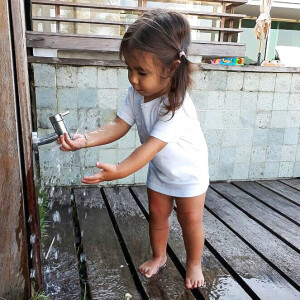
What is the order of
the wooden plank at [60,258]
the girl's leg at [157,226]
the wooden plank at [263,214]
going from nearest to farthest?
the wooden plank at [60,258] → the girl's leg at [157,226] → the wooden plank at [263,214]

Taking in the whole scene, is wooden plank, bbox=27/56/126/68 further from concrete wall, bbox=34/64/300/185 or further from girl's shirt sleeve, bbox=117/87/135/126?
girl's shirt sleeve, bbox=117/87/135/126

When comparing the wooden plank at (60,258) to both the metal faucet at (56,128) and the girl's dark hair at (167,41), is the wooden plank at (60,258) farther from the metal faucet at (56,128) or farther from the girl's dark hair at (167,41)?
the girl's dark hair at (167,41)

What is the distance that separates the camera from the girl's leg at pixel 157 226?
1761mm

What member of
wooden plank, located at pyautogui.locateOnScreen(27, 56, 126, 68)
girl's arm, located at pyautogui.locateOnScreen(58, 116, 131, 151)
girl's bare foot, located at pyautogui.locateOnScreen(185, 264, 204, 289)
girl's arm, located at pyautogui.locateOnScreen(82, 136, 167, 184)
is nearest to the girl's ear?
girl's arm, located at pyautogui.locateOnScreen(82, 136, 167, 184)

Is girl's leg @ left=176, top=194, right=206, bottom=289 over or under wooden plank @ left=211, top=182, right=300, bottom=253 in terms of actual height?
over

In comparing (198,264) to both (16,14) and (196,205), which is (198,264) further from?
(16,14)

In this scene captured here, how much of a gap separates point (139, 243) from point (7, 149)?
1.16 m

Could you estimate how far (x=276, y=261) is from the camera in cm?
198

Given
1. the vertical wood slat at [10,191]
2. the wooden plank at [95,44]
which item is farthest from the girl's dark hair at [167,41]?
the wooden plank at [95,44]

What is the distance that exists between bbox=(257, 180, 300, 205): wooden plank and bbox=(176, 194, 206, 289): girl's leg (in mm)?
→ 1595

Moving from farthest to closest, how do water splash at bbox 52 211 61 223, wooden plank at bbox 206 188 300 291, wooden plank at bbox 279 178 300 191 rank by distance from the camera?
wooden plank at bbox 279 178 300 191 → water splash at bbox 52 211 61 223 → wooden plank at bbox 206 188 300 291

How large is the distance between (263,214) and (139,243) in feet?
3.67

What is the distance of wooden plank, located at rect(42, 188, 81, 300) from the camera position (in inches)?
65.2

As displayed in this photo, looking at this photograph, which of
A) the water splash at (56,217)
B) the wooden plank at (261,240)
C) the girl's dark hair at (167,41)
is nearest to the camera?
the girl's dark hair at (167,41)
